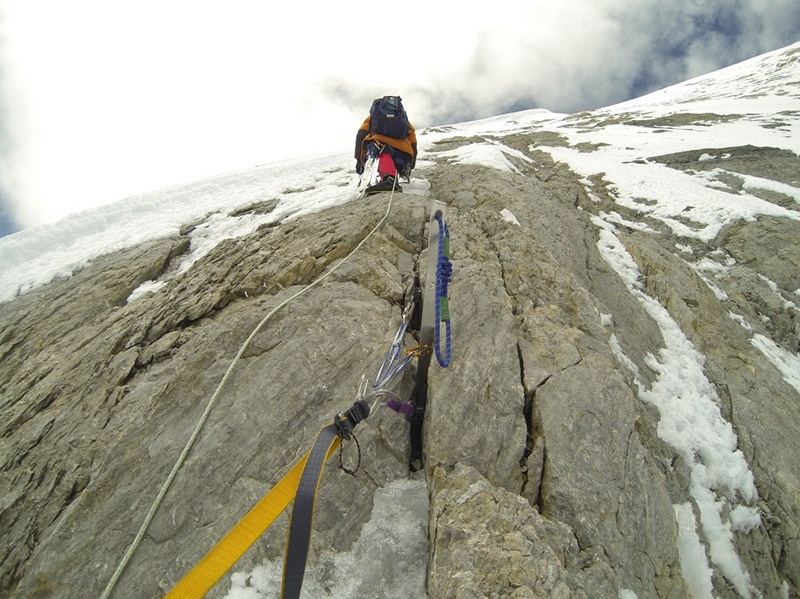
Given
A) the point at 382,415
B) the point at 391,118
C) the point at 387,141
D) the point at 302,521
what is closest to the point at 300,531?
the point at 302,521

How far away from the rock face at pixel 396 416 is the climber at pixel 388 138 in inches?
55.9

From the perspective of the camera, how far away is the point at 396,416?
374 cm

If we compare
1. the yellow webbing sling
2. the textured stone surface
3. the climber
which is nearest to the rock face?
the textured stone surface

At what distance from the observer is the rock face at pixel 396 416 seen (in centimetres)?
288

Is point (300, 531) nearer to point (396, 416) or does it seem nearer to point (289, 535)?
point (289, 535)

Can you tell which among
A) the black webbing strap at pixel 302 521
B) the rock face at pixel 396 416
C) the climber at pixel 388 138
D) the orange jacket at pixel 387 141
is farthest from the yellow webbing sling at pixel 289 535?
the orange jacket at pixel 387 141

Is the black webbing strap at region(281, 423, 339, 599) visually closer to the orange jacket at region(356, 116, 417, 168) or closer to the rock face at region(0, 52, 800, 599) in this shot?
the rock face at region(0, 52, 800, 599)

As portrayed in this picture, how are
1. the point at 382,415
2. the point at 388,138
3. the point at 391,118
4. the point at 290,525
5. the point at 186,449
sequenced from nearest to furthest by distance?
the point at 290,525 < the point at 186,449 < the point at 382,415 < the point at 391,118 < the point at 388,138

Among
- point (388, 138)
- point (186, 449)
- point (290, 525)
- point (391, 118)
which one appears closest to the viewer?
point (290, 525)

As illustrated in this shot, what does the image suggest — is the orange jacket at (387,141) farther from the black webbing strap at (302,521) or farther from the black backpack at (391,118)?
the black webbing strap at (302,521)

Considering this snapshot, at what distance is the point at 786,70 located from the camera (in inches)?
2100

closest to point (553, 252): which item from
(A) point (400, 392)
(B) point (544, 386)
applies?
(B) point (544, 386)

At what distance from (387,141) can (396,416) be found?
6.06 meters

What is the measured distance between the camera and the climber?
299 inches
